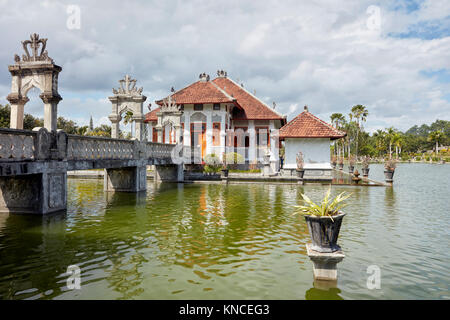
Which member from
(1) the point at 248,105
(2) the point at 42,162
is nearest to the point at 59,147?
(2) the point at 42,162

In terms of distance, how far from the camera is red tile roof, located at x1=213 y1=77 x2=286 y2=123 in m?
31.9

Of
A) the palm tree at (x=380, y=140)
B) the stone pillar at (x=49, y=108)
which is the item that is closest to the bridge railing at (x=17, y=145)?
the stone pillar at (x=49, y=108)

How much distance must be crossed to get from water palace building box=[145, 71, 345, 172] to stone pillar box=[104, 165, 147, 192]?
759 centimetres

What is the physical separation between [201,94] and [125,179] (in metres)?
15.4

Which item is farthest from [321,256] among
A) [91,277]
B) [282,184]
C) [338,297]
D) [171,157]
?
[171,157]

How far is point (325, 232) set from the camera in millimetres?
5305

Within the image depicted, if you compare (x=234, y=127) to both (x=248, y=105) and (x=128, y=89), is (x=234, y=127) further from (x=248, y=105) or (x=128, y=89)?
(x=128, y=89)

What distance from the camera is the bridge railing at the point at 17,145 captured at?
28.8ft

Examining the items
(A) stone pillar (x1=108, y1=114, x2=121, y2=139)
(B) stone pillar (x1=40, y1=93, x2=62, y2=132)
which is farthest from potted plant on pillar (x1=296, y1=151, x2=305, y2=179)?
(B) stone pillar (x1=40, y1=93, x2=62, y2=132)

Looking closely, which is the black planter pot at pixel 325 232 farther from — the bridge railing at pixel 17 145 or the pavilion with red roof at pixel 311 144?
the pavilion with red roof at pixel 311 144

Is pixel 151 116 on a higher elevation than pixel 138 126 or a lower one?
higher

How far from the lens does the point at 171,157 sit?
22969mm
